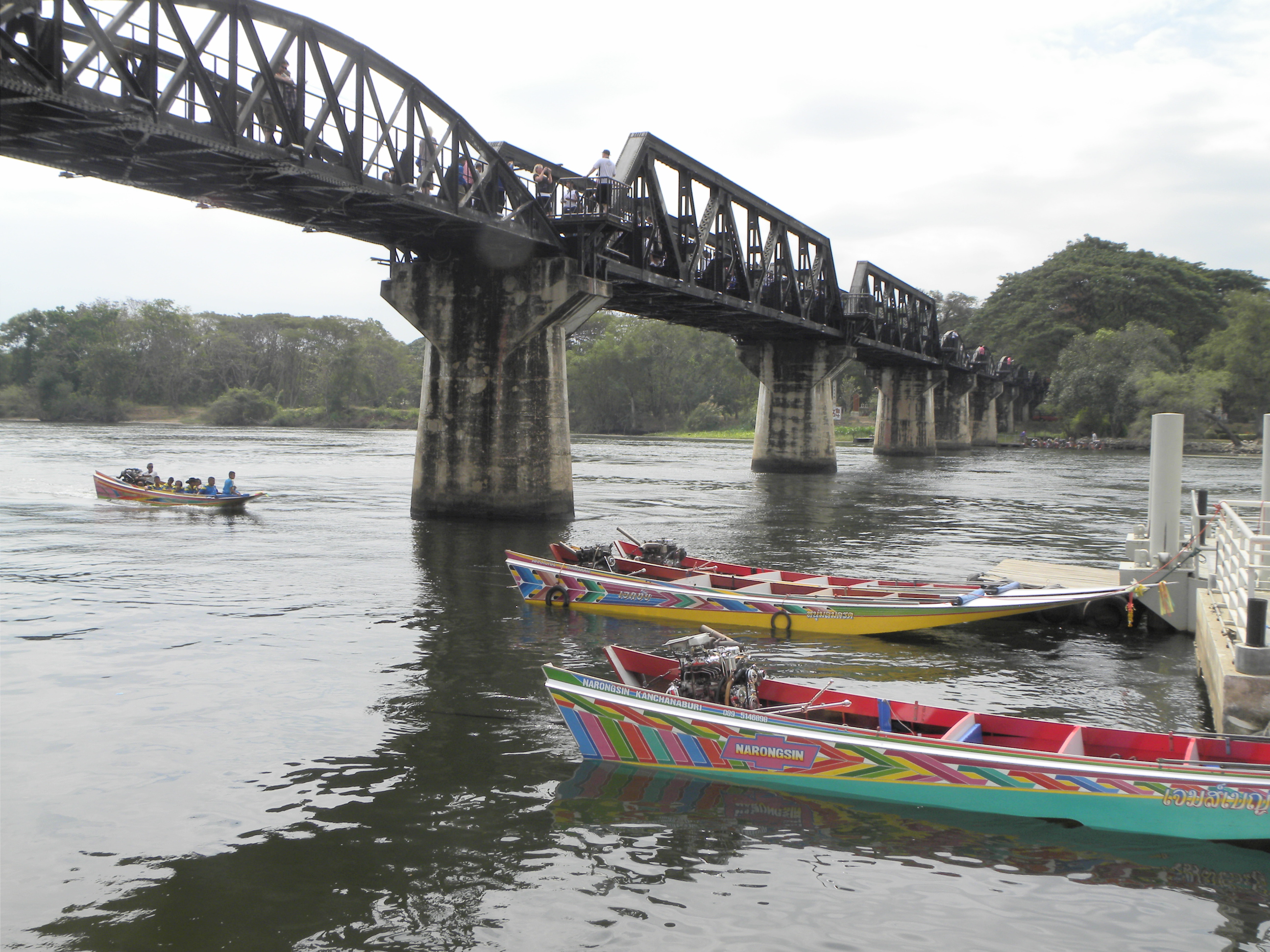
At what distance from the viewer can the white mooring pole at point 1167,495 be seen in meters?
17.9

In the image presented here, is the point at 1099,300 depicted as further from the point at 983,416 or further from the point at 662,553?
the point at 662,553

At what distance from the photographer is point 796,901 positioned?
8578mm

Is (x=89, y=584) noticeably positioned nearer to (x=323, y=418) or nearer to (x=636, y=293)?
(x=636, y=293)

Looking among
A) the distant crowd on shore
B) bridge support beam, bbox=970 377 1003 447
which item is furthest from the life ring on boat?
bridge support beam, bbox=970 377 1003 447

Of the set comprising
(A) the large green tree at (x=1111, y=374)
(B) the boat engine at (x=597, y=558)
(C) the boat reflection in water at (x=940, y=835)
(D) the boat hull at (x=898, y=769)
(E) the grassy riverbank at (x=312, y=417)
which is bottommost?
(C) the boat reflection in water at (x=940, y=835)

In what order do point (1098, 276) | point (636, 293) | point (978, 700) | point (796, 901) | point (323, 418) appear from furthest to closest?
point (323, 418) < point (1098, 276) < point (636, 293) < point (978, 700) < point (796, 901)

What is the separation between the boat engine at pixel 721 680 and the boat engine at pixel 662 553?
8648 millimetres

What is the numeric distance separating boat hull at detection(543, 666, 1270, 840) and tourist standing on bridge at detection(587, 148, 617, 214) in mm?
23752

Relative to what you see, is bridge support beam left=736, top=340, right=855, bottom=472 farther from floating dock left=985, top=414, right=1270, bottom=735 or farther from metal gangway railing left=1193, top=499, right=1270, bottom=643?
metal gangway railing left=1193, top=499, right=1270, bottom=643

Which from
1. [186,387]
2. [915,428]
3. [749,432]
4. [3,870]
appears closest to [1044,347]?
[749,432]

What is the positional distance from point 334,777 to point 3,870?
3.19 metres

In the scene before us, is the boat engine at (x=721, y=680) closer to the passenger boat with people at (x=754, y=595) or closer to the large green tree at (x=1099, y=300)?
the passenger boat with people at (x=754, y=595)

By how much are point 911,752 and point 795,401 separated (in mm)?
55393

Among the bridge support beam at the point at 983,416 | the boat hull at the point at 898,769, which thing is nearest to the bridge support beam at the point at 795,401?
the boat hull at the point at 898,769
